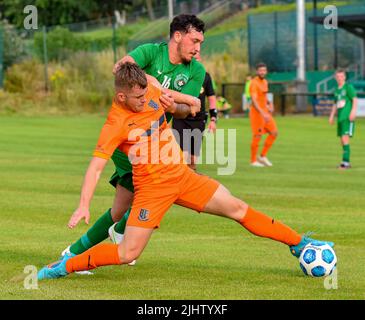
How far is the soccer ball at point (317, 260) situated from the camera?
9.60 m

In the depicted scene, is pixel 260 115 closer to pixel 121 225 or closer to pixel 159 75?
Answer: pixel 159 75

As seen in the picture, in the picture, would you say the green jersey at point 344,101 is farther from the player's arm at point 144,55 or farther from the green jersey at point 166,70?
the player's arm at point 144,55

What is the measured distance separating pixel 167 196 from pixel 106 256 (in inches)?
28.2

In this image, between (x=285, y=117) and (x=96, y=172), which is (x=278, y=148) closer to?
(x=285, y=117)

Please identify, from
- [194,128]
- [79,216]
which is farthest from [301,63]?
[79,216]

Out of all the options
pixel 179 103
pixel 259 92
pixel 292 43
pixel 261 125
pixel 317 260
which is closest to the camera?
pixel 179 103

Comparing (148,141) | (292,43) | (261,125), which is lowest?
(261,125)

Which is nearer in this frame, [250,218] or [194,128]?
[250,218]

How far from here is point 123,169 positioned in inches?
387

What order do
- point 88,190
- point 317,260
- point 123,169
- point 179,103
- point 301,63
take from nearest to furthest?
point 88,190
point 179,103
point 317,260
point 123,169
point 301,63

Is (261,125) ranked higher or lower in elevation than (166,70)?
lower

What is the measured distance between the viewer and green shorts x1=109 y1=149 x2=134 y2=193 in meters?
9.77
